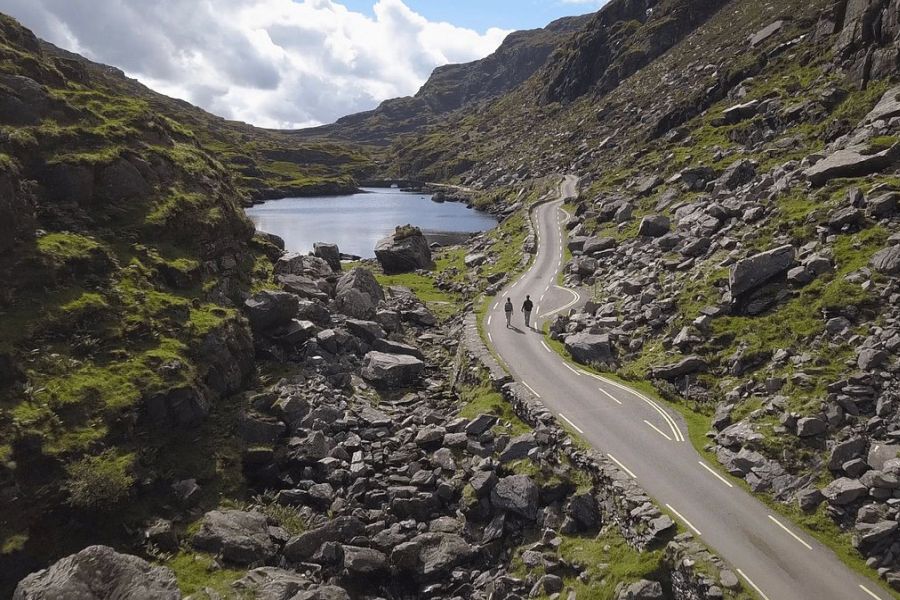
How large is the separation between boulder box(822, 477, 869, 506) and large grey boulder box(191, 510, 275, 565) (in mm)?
23138

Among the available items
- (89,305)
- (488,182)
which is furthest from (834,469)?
(488,182)

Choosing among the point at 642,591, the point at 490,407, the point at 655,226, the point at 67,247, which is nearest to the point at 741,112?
the point at 655,226

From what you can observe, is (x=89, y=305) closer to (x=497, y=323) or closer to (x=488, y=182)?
(x=497, y=323)

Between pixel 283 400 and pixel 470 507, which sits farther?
pixel 283 400

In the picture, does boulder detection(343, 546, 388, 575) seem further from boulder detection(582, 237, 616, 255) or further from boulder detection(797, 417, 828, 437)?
boulder detection(582, 237, 616, 255)

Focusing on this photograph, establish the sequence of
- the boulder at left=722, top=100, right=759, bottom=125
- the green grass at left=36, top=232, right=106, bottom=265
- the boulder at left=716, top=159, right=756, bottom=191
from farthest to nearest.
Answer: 1. the boulder at left=722, top=100, right=759, bottom=125
2. the boulder at left=716, top=159, right=756, bottom=191
3. the green grass at left=36, top=232, right=106, bottom=265

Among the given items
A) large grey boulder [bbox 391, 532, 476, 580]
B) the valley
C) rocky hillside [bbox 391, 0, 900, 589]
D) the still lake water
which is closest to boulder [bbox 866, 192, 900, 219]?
rocky hillside [bbox 391, 0, 900, 589]

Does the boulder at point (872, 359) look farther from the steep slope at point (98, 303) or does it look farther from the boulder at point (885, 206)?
the steep slope at point (98, 303)

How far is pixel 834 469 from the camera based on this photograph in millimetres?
22641

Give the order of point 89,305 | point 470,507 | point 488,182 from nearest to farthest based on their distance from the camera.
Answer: point 470,507 → point 89,305 → point 488,182

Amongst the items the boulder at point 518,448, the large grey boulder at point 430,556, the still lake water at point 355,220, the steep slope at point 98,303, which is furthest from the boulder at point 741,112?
the large grey boulder at point 430,556

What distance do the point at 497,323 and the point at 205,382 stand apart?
25740 mm

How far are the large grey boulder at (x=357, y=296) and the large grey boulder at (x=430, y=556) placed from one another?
27278mm

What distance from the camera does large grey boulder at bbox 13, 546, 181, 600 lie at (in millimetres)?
17031
